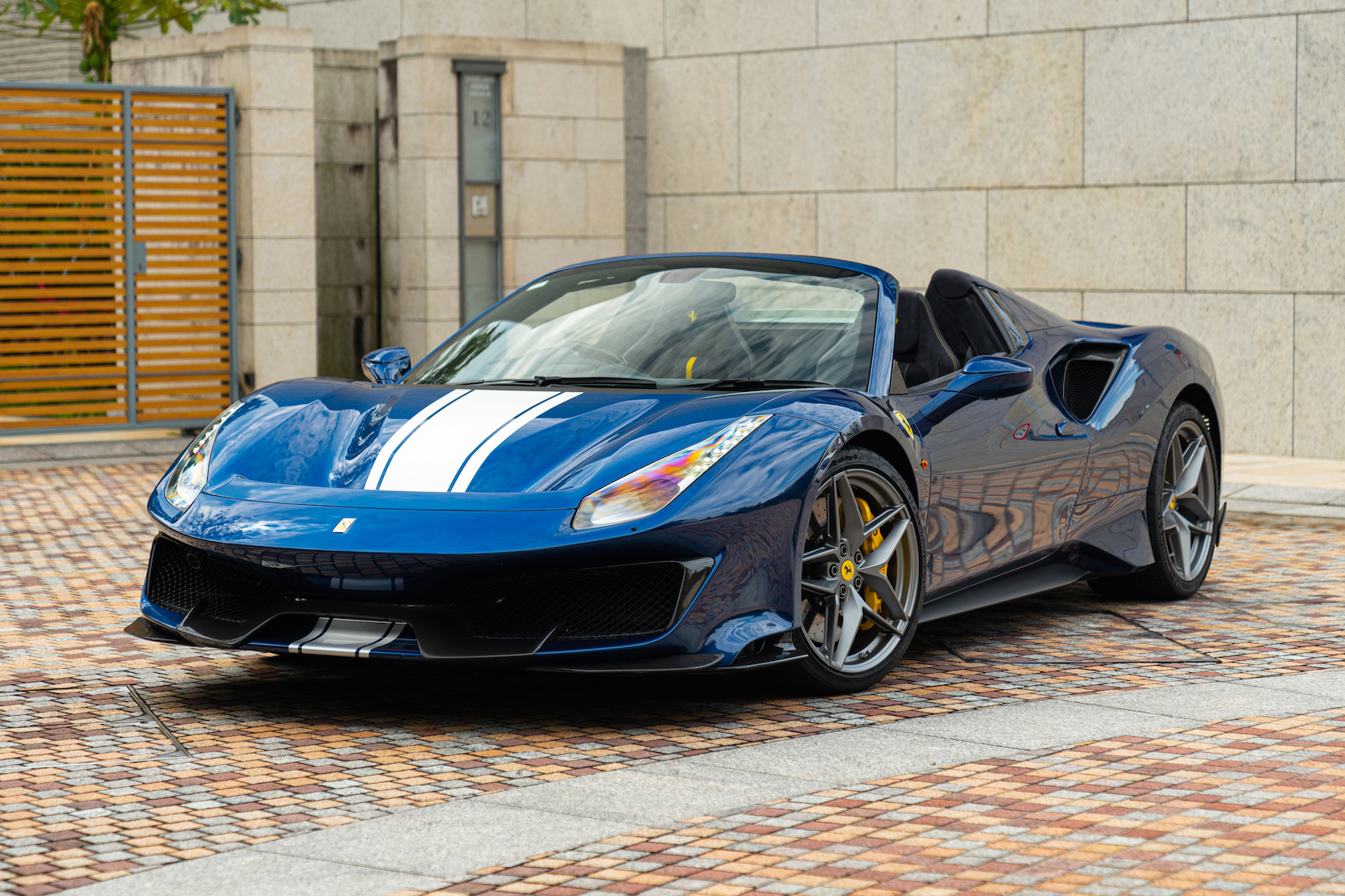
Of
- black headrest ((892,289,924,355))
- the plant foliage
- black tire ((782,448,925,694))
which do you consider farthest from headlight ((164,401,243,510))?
the plant foliage

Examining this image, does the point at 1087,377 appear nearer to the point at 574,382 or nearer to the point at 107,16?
the point at 574,382

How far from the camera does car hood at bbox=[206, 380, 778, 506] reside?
5.04 metres

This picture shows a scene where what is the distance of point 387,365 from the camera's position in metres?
6.36

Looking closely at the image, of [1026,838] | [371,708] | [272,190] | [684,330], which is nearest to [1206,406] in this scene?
[684,330]

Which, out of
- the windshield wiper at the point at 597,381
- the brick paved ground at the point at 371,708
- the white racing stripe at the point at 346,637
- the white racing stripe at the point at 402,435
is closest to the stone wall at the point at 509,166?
the brick paved ground at the point at 371,708

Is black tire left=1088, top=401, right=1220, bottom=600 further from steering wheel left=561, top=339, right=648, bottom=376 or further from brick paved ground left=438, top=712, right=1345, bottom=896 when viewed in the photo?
brick paved ground left=438, top=712, right=1345, bottom=896

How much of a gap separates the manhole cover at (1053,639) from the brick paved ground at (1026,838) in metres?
1.43

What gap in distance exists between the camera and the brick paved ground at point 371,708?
165 inches

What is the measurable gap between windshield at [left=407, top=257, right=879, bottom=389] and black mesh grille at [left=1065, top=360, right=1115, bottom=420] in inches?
44.1

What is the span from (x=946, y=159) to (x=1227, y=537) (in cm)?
574

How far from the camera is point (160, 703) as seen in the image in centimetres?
541

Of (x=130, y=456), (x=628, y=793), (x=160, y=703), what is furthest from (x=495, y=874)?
(x=130, y=456)

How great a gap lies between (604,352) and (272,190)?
866 centimetres

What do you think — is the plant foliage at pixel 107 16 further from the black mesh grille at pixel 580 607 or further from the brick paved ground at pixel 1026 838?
the brick paved ground at pixel 1026 838
